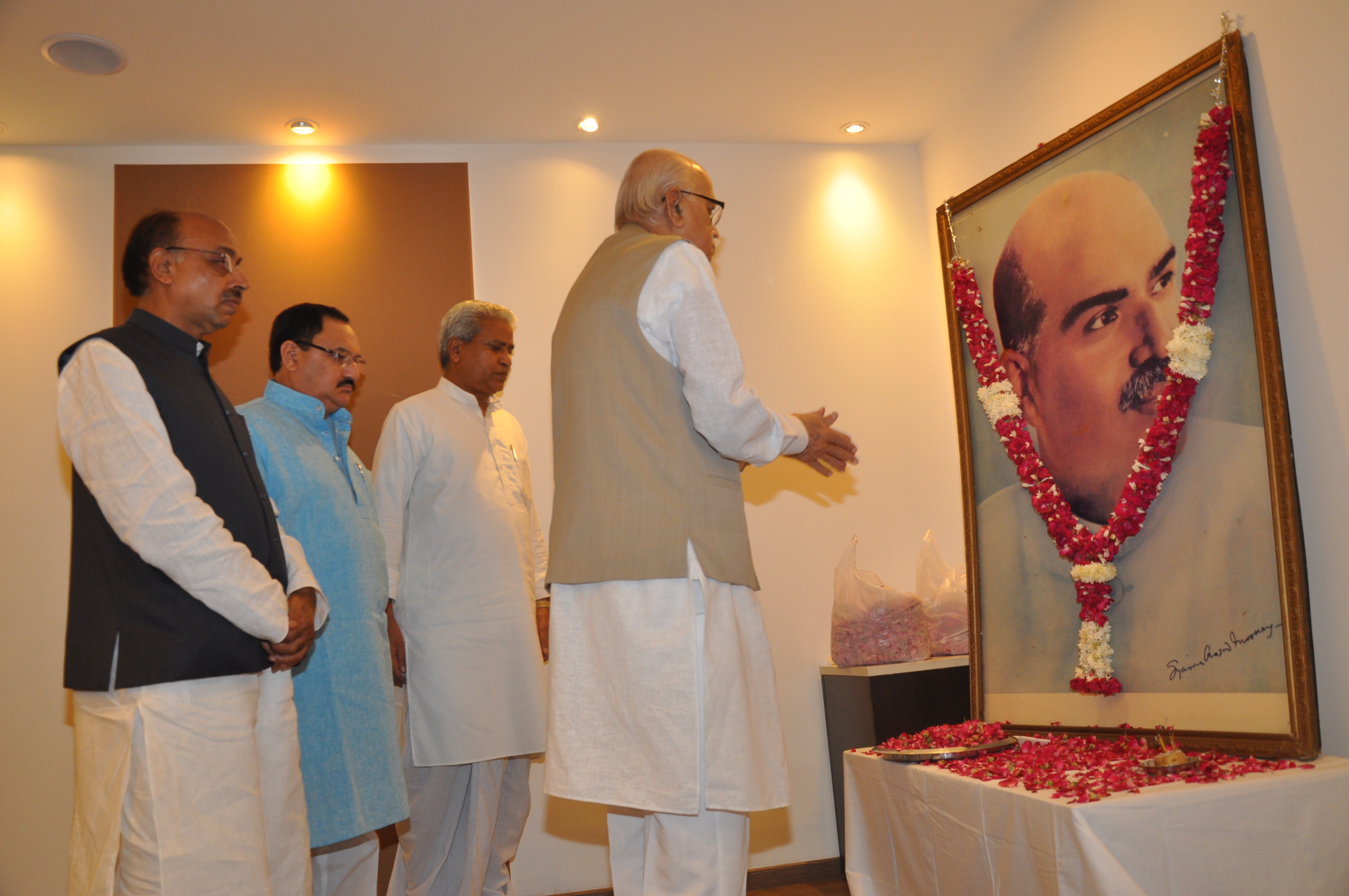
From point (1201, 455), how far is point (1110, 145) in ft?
3.42

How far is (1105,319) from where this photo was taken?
2955mm

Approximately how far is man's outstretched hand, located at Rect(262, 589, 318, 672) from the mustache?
2341 millimetres

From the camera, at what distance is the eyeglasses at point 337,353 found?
2955 millimetres

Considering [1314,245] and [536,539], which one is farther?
[536,539]

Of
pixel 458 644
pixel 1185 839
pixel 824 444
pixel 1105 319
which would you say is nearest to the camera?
pixel 1185 839

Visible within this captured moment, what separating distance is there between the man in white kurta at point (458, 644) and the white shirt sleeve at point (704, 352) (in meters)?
1.44

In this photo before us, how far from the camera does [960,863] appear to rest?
8.09 ft

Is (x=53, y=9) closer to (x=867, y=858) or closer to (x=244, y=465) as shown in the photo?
(x=244, y=465)

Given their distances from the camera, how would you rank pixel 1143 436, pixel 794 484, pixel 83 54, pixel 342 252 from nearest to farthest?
1. pixel 1143 436
2. pixel 83 54
3. pixel 342 252
4. pixel 794 484

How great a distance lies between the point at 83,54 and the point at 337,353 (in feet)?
5.07

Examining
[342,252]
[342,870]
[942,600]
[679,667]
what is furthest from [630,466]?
[342,252]

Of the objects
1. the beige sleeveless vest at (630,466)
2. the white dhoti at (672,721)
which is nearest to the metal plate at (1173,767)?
the white dhoti at (672,721)

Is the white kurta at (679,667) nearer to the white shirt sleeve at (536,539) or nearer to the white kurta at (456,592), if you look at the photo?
the white kurta at (456,592)
